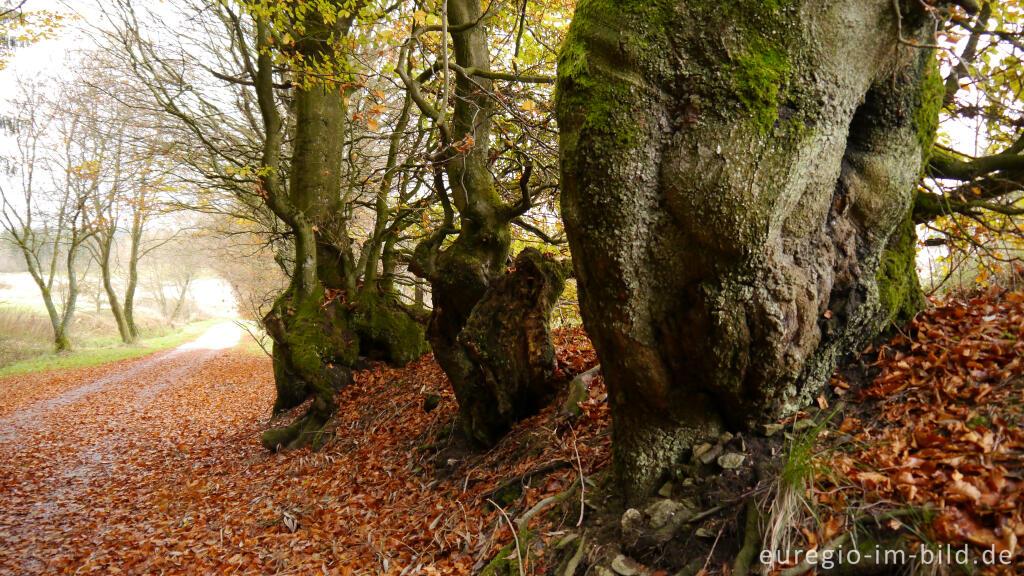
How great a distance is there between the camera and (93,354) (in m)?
20.0

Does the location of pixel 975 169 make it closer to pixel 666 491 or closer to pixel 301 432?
pixel 666 491

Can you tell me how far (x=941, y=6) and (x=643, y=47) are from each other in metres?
1.74

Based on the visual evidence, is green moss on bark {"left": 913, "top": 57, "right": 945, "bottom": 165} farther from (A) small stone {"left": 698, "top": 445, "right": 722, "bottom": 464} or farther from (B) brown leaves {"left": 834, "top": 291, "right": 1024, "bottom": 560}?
(A) small stone {"left": 698, "top": 445, "right": 722, "bottom": 464}

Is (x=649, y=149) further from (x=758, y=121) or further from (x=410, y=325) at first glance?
(x=410, y=325)

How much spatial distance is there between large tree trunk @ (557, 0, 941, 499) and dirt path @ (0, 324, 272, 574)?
6.03 m

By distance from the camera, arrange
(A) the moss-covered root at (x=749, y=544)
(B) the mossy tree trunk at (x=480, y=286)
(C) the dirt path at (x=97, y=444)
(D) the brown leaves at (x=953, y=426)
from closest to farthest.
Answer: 1. (D) the brown leaves at (x=953, y=426)
2. (A) the moss-covered root at (x=749, y=544)
3. (B) the mossy tree trunk at (x=480, y=286)
4. (C) the dirt path at (x=97, y=444)

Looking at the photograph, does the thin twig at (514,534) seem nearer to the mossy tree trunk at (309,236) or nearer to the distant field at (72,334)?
the mossy tree trunk at (309,236)

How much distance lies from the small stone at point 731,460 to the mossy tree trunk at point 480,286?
93.7 inches

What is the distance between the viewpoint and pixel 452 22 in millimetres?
5234

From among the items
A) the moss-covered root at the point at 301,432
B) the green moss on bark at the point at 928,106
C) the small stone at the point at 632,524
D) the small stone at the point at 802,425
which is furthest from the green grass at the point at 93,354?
the green moss on bark at the point at 928,106

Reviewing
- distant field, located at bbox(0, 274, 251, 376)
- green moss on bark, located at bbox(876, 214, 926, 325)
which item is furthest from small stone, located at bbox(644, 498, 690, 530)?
distant field, located at bbox(0, 274, 251, 376)

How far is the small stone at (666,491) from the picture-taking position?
113 inches

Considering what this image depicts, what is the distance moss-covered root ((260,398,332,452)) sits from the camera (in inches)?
285

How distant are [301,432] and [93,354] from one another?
1876cm
